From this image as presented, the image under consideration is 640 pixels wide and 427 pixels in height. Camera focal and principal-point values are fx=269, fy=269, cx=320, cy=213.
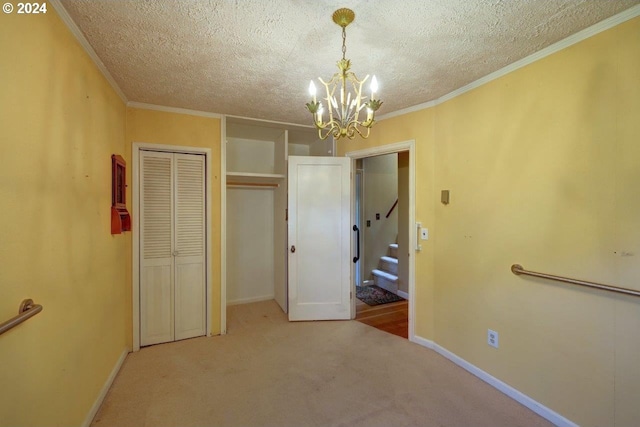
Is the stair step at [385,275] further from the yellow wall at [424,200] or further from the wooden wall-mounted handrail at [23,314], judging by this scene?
the wooden wall-mounted handrail at [23,314]

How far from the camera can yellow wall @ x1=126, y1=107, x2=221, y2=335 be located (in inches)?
105

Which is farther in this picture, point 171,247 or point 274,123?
point 274,123

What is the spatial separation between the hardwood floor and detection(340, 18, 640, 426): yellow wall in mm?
667

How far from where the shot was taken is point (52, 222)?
1.34 meters

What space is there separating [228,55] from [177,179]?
1.51 metres

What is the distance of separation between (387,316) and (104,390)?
9.59ft

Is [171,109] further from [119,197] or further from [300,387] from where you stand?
[300,387]

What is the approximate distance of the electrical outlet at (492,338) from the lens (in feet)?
6.85

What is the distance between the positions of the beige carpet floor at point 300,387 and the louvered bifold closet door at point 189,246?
227 mm

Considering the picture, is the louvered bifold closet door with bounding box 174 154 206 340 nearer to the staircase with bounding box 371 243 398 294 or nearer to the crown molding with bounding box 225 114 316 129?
the crown molding with bounding box 225 114 316 129

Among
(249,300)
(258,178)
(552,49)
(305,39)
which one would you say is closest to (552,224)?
(552,49)

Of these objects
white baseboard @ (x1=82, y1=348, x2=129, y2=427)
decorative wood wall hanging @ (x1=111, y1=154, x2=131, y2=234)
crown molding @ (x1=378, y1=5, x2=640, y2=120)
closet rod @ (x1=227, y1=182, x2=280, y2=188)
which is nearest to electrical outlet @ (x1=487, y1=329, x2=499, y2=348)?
crown molding @ (x1=378, y1=5, x2=640, y2=120)

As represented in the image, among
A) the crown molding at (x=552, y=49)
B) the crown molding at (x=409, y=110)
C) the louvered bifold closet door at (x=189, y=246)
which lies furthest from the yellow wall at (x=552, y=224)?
the louvered bifold closet door at (x=189, y=246)

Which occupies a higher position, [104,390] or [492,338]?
[492,338]
